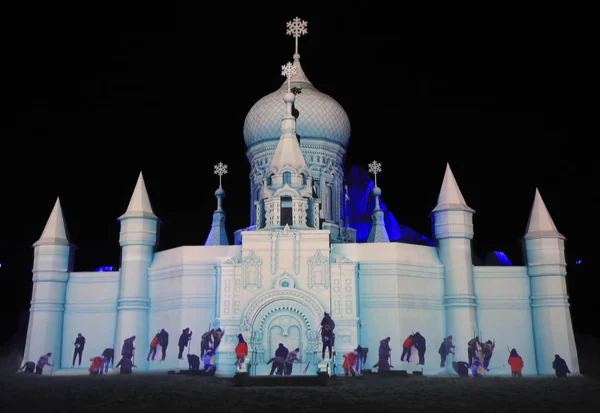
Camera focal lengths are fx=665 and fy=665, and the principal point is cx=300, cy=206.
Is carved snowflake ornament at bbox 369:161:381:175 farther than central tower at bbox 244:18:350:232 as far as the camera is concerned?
Yes

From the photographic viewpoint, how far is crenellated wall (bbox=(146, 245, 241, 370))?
961 inches

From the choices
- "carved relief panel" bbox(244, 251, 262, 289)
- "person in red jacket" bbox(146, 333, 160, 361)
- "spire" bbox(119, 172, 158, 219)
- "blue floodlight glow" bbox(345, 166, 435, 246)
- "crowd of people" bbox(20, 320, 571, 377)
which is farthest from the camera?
"blue floodlight glow" bbox(345, 166, 435, 246)

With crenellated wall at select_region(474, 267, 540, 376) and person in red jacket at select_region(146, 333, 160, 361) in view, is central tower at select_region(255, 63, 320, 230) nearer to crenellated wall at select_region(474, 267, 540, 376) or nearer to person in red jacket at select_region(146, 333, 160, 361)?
person in red jacket at select_region(146, 333, 160, 361)

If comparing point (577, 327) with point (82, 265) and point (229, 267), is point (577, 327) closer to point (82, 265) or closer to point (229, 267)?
point (229, 267)

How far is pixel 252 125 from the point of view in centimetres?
2969

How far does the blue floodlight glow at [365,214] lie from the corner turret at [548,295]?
404 inches

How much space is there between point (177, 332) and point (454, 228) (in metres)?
11.1

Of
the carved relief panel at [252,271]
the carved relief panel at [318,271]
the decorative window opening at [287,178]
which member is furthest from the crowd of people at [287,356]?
the decorative window opening at [287,178]

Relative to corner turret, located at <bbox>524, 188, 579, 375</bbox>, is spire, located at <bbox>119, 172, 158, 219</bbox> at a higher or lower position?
higher

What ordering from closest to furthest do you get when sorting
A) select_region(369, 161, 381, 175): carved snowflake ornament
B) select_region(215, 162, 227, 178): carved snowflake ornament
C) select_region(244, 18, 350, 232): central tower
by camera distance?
select_region(244, 18, 350, 232): central tower → select_region(369, 161, 381, 175): carved snowflake ornament → select_region(215, 162, 227, 178): carved snowflake ornament

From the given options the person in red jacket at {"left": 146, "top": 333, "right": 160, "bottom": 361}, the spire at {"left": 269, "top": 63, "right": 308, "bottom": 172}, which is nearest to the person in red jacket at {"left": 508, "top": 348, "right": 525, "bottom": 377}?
the spire at {"left": 269, "top": 63, "right": 308, "bottom": 172}

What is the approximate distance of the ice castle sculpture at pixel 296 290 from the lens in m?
22.7

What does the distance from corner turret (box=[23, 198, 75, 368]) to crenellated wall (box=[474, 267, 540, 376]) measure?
1609cm

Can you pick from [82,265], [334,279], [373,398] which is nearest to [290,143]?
[334,279]
